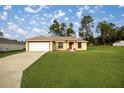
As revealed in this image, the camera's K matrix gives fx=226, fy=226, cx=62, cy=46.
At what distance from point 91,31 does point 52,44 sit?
3058cm

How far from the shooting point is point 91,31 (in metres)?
65.7

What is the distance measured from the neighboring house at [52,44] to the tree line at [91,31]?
935 inches

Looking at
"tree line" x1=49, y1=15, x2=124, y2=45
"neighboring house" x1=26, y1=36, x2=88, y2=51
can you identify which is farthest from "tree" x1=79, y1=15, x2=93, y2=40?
"neighboring house" x1=26, y1=36, x2=88, y2=51

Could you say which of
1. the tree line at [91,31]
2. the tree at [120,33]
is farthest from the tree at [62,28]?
the tree at [120,33]

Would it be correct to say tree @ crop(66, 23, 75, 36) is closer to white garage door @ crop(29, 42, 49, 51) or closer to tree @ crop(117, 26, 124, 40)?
tree @ crop(117, 26, 124, 40)

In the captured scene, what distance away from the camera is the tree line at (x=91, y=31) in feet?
206

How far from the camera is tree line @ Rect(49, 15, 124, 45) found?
62844 mm

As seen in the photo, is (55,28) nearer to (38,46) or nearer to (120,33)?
(120,33)

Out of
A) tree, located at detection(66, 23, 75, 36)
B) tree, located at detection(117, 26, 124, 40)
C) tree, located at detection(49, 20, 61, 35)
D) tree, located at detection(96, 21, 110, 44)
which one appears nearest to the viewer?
tree, located at detection(49, 20, 61, 35)

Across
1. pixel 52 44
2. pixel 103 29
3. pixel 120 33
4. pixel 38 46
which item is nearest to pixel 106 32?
pixel 103 29

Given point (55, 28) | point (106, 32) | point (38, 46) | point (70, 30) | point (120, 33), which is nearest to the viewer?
point (38, 46)

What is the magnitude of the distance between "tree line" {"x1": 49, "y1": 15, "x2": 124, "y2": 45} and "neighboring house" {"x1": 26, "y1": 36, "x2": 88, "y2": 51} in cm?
2374
